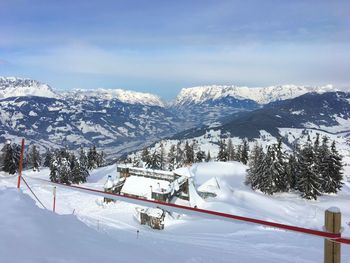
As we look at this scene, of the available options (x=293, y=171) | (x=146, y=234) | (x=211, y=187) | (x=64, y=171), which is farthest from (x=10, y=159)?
(x=146, y=234)

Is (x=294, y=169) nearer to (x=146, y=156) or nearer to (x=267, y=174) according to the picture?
(x=267, y=174)

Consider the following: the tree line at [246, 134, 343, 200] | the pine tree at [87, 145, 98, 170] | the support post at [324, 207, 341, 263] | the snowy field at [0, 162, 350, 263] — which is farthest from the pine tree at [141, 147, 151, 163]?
the support post at [324, 207, 341, 263]

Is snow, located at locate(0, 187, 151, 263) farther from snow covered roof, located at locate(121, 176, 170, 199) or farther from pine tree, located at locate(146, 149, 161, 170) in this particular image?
pine tree, located at locate(146, 149, 161, 170)

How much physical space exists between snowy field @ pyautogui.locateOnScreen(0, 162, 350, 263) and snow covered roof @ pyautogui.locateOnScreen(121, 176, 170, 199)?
3.74m

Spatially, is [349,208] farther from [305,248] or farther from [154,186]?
[305,248]

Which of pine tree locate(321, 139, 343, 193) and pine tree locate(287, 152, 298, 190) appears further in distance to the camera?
pine tree locate(287, 152, 298, 190)

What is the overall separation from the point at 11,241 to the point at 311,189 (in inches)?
2258

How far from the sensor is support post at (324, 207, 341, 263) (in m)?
4.96

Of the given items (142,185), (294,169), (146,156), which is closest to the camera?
(142,185)

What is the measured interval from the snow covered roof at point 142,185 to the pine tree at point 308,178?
2518cm

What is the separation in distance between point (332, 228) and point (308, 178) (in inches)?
2272

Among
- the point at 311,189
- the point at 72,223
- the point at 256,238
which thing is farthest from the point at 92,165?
the point at 72,223

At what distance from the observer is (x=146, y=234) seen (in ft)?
68.2

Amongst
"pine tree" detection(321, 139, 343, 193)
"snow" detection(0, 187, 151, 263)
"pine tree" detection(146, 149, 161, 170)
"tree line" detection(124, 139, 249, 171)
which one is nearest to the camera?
"snow" detection(0, 187, 151, 263)
